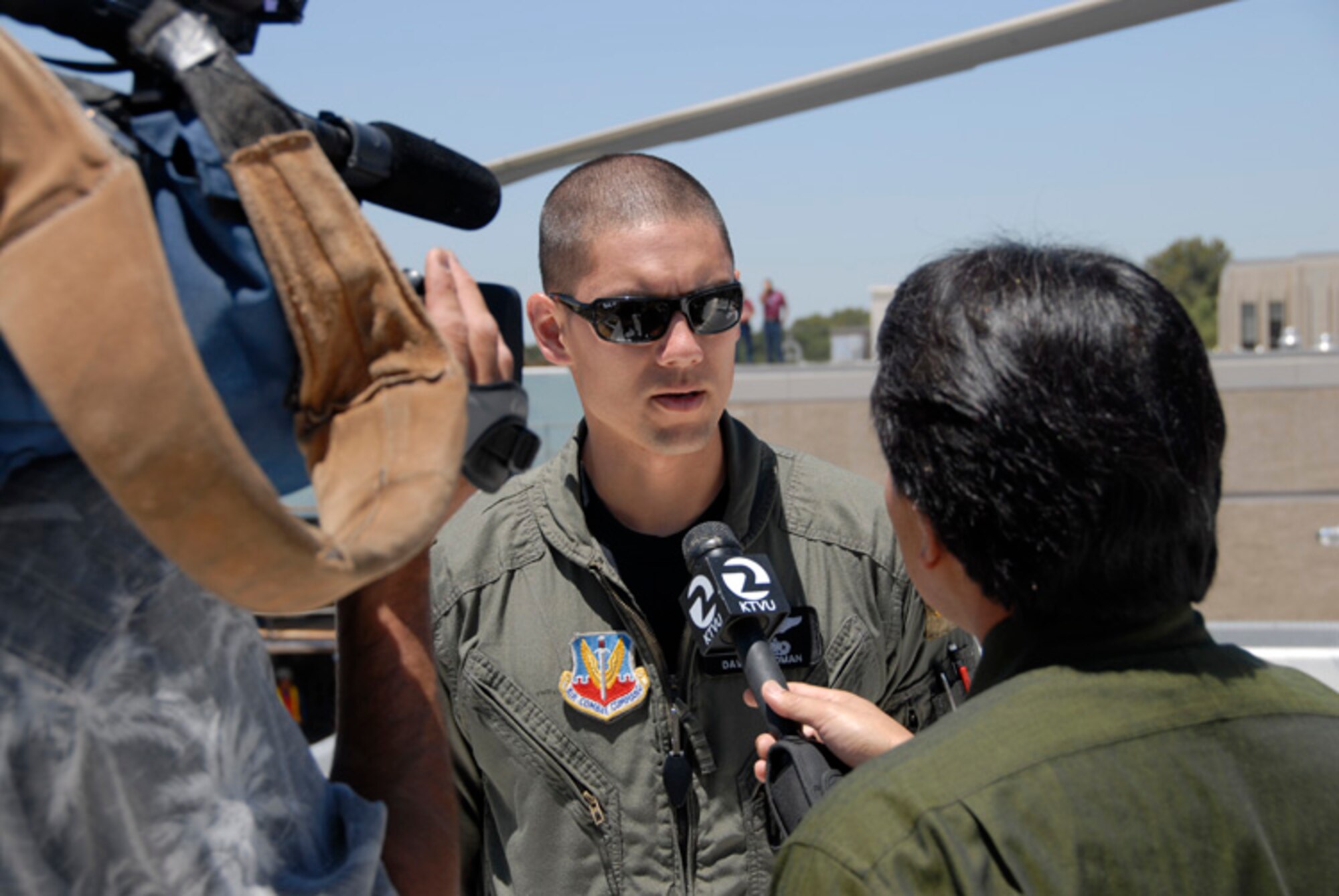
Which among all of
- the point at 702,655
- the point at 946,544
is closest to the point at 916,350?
the point at 946,544

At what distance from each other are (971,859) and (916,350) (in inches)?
22.2

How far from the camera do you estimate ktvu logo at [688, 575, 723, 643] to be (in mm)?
2135

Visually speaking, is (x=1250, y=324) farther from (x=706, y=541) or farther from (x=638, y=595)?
(x=706, y=541)

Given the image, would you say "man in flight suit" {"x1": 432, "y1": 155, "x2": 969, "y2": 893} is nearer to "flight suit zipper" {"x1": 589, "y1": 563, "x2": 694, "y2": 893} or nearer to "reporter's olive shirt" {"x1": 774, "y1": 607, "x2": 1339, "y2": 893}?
"flight suit zipper" {"x1": 589, "y1": 563, "x2": 694, "y2": 893}

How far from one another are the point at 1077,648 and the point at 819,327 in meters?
75.8

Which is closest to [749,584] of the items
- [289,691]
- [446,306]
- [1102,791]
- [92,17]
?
[1102,791]

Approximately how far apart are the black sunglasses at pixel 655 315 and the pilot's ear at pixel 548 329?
207 millimetres

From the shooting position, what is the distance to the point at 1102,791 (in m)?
1.29

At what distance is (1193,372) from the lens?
1413mm

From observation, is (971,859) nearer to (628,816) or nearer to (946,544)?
(946,544)

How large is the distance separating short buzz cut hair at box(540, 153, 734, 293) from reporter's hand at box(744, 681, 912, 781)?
1186 mm

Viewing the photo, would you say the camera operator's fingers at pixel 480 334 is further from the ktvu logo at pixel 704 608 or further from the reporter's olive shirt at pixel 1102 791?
the ktvu logo at pixel 704 608

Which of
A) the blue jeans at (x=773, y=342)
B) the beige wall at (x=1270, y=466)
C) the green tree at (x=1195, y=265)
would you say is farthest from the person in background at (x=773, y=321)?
the green tree at (x=1195, y=265)

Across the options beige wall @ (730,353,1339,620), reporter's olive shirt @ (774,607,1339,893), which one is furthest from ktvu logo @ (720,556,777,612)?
beige wall @ (730,353,1339,620)
